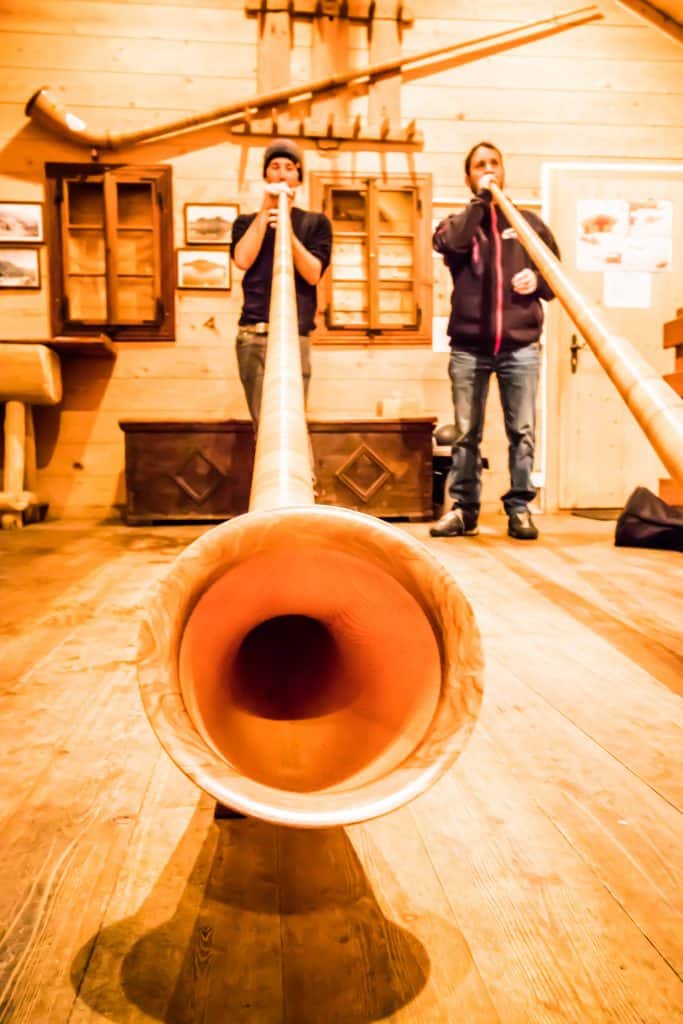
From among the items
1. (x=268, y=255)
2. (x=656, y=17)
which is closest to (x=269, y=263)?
(x=268, y=255)

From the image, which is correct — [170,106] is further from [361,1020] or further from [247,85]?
[361,1020]

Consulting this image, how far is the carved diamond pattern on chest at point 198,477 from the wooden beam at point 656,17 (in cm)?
400

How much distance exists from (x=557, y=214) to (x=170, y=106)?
2.46 meters

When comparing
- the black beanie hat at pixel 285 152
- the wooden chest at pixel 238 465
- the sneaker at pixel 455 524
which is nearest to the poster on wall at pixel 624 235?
the wooden chest at pixel 238 465

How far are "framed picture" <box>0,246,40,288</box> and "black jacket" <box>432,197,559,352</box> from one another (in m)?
2.61

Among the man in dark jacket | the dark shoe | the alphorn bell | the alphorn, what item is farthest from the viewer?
the dark shoe

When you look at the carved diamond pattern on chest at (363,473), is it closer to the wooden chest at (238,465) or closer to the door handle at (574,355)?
the wooden chest at (238,465)

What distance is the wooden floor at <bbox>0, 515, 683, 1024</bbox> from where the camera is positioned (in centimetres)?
63

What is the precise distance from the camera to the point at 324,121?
4.59m

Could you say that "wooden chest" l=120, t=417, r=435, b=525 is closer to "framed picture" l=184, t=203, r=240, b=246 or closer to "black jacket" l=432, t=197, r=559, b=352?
"black jacket" l=432, t=197, r=559, b=352

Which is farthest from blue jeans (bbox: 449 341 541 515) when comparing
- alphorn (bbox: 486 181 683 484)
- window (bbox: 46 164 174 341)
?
window (bbox: 46 164 174 341)

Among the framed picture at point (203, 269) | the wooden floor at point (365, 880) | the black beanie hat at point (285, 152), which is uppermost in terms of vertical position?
the black beanie hat at point (285, 152)

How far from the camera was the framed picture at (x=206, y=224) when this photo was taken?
455 cm

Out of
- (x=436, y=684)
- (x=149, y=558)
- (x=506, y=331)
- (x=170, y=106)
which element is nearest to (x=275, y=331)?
(x=436, y=684)
